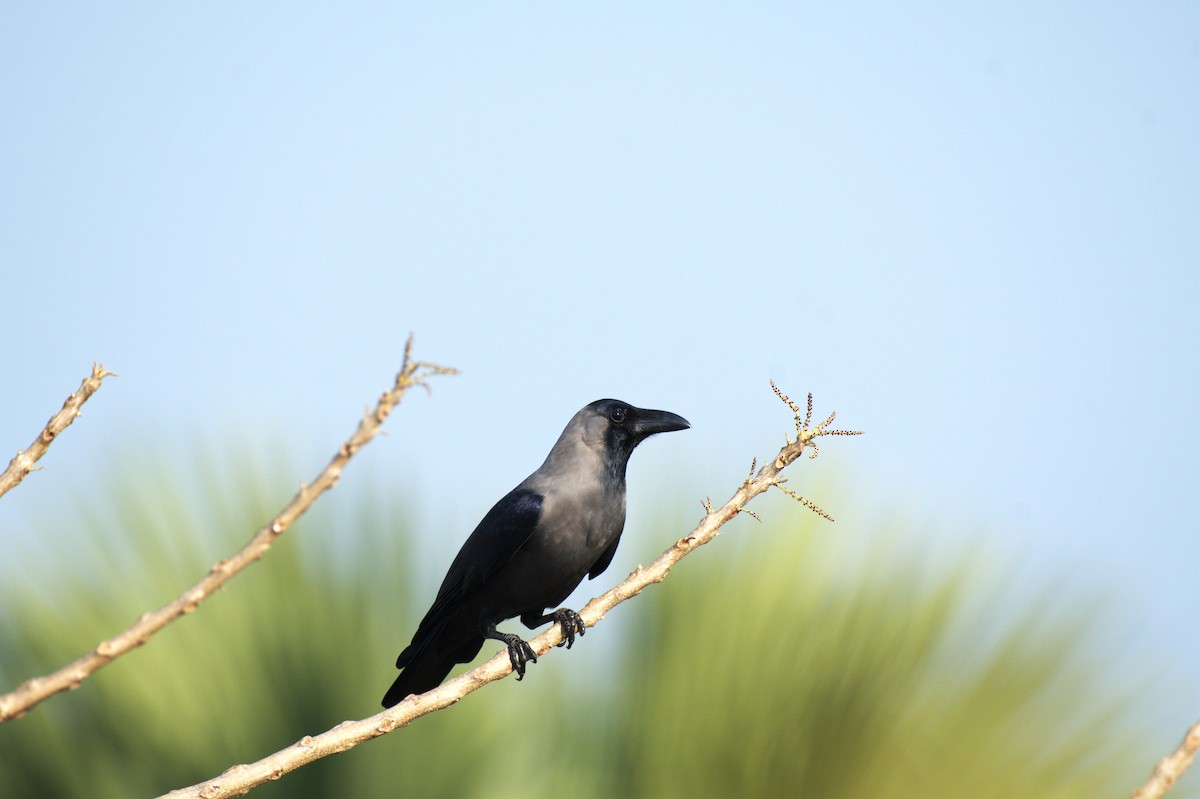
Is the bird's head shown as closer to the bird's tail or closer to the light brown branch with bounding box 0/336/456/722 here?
the bird's tail

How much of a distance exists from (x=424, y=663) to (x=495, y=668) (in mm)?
1389

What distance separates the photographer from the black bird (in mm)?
4344

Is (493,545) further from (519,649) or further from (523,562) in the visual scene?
(519,649)

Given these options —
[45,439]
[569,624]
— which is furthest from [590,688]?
[45,439]

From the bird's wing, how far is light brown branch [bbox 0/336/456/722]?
8.07ft

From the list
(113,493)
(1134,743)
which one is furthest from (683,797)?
(113,493)

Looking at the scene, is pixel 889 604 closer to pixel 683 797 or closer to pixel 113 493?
pixel 683 797

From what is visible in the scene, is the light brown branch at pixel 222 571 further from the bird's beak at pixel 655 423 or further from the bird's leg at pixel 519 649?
the bird's beak at pixel 655 423

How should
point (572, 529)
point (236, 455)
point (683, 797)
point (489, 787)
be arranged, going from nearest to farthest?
point (572, 529) → point (683, 797) → point (489, 787) → point (236, 455)

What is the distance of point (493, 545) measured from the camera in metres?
4.33

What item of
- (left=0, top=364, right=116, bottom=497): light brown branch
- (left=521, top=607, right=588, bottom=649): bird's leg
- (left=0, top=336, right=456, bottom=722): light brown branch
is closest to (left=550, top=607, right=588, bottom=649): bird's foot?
(left=521, top=607, right=588, bottom=649): bird's leg

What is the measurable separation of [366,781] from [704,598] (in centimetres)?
Answer: 156

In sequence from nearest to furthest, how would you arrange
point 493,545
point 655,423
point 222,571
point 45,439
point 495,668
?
point 222,571
point 45,439
point 495,668
point 493,545
point 655,423

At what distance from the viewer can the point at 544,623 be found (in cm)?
460
